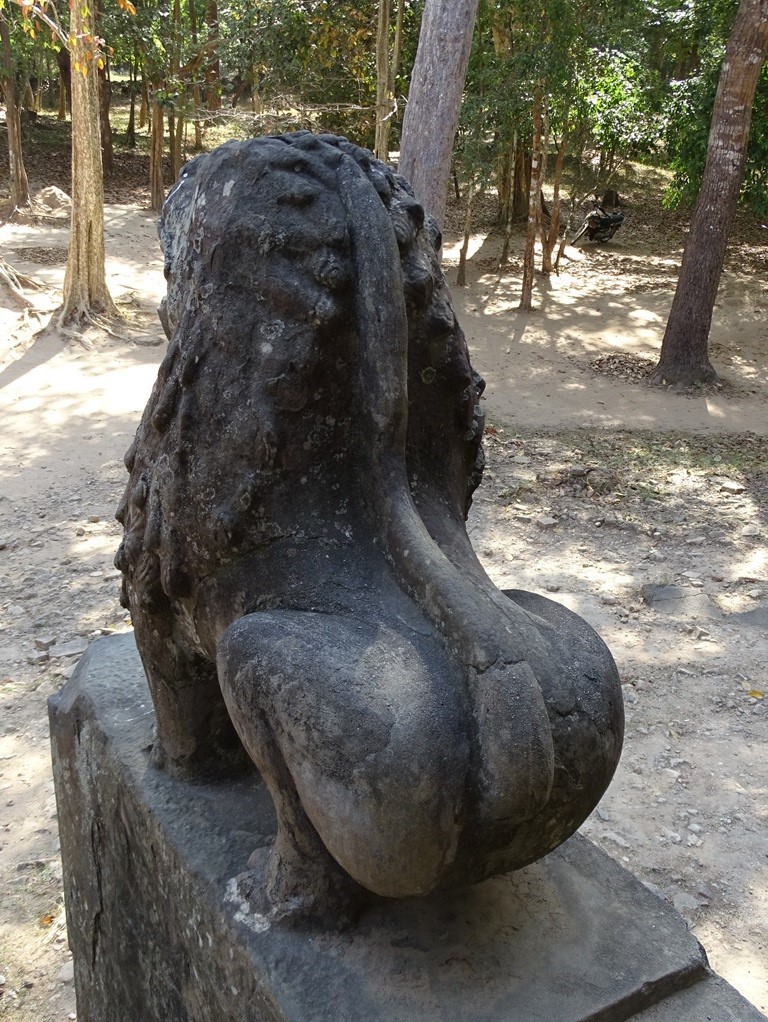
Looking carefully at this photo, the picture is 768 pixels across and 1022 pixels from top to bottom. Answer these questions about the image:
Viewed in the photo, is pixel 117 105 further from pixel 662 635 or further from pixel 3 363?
pixel 662 635

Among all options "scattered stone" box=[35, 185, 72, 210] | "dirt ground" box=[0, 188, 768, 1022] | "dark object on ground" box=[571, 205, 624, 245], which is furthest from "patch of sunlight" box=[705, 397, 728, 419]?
"scattered stone" box=[35, 185, 72, 210]

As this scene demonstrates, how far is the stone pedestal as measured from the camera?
151 centimetres

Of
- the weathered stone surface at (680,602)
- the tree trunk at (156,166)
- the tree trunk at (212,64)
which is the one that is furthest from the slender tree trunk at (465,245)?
the weathered stone surface at (680,602)

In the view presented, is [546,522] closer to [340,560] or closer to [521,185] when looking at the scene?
[340,560]

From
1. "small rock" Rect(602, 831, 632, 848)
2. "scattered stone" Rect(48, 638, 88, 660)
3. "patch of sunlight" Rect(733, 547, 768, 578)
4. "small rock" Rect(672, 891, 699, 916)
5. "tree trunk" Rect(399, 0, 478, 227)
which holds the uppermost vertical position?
"tree trunk" Rect(399, 0, 478, 227)

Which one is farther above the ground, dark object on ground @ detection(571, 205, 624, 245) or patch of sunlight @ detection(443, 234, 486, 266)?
dark object on ground @ detection(571, 205, 624, 245)

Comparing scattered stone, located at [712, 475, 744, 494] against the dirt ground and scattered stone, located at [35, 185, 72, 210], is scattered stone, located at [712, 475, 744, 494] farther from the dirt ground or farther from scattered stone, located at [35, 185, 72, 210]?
scattered stone, located at [35, 185, 72, 210]

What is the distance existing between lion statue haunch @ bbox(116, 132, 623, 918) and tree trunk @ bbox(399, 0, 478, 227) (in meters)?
5.67

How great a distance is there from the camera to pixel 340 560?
5.40 feet

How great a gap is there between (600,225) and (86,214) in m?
9.12

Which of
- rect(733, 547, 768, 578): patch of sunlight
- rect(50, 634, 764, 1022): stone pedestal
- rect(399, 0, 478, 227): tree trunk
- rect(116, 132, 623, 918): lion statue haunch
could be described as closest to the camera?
rect(116, 132, 623, 918): lion statue haunch

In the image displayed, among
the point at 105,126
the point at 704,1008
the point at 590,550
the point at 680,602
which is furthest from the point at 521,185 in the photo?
the point at 704,1008

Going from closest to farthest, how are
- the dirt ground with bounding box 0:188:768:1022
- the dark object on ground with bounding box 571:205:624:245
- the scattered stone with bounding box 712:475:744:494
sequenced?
the dirt ground with bounding box 0:188:768:1022 → the scattered stone with bounding box 712:475:744:494 → the dark object on ground with bounding box 571:205:624:245

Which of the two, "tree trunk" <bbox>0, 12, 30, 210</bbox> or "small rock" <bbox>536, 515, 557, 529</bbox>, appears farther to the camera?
"tree trunk" <bbox>0, 12, 30, 210</bbox>
